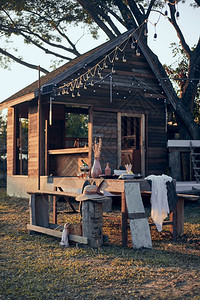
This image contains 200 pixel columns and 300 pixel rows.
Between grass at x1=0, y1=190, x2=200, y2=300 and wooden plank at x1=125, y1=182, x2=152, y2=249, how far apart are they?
18 cm

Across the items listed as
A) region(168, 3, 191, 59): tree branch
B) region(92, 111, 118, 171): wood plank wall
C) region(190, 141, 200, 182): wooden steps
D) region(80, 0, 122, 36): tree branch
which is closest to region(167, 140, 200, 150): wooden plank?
region(190, 141, 200, 182): wooden steps

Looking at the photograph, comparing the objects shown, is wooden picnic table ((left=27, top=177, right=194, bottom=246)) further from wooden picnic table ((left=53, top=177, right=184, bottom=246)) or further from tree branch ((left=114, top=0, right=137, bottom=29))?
tree branch ((left=114, top=0, right=137, bottom=29))

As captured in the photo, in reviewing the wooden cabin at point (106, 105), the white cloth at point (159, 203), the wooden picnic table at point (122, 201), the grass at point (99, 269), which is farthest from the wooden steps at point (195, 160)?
the white cloth at point (159, 203)

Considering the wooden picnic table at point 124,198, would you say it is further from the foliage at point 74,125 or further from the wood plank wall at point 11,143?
the foliage at point 74,125

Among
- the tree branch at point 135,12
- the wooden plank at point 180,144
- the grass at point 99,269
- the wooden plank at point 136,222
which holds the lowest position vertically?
the grass at point 99,269

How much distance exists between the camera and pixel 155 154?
1414 cm

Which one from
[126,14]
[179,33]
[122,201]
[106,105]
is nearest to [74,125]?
[126,14]

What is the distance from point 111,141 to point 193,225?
497cm

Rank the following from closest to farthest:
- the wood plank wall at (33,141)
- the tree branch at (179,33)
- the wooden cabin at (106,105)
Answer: the wooden cabin at (106,105) → the wood plank wall at (33,141) → the tree branch at (179,33)

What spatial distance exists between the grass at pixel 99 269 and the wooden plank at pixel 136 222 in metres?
0.18

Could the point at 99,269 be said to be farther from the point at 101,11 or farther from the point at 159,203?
the point at 101,11

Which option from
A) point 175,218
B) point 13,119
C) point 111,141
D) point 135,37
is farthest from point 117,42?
point 175,218

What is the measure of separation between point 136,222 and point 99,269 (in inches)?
59.3

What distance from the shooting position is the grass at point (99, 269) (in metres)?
4.38
